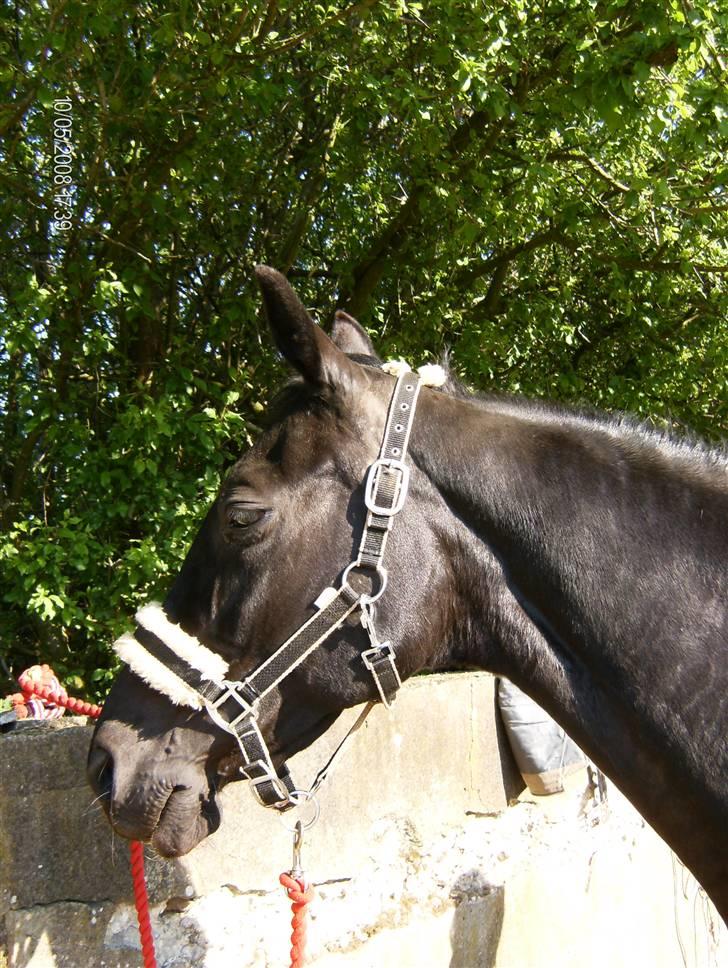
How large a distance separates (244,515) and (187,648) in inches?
12.7

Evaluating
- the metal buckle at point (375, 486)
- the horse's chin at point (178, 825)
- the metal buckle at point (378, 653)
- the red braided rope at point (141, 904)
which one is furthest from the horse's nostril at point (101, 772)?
the metal buckle at point (375, 486)

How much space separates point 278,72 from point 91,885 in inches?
189

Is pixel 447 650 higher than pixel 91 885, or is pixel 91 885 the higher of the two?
pixel 447 650

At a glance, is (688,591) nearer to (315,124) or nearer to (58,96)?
(58,96)

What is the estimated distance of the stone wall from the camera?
84.7 inches

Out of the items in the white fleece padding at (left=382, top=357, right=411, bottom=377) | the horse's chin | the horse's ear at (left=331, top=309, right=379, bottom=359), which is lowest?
the horse's chin

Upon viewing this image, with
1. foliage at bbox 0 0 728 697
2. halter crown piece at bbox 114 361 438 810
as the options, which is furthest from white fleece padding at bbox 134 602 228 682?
foliage at bbox 0 0 728 697

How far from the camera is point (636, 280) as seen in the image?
22.8 feet

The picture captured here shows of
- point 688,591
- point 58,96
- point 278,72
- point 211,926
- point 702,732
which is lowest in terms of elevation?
point 211,926

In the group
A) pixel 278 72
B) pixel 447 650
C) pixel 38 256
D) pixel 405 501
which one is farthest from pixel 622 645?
pixel 38 256

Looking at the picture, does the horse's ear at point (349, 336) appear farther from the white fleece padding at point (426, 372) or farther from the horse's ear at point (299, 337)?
the horse's ear at point (299, 337)

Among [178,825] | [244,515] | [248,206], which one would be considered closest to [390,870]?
[178,825]

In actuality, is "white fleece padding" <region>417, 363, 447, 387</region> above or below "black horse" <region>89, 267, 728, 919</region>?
above

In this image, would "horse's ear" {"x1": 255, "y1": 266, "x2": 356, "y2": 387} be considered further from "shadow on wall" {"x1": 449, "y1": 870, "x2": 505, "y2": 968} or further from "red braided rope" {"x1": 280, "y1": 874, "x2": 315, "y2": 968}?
"shadow on wall" {"x1": 449, "y1": 870, "x2": 505, "y2": 968}
